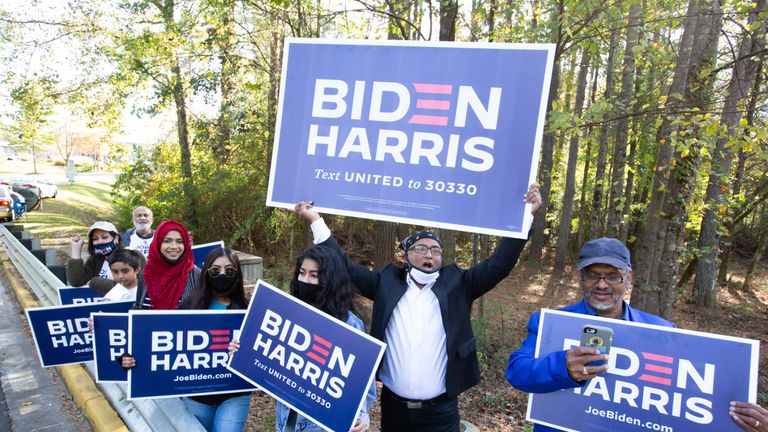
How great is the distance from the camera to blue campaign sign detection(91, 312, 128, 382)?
11.3 ft

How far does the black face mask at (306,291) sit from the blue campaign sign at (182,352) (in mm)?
410

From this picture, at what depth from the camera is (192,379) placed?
3.10 meters

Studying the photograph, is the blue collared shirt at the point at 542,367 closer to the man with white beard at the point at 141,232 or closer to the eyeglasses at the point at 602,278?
the eyeglasses at the point at 602,278

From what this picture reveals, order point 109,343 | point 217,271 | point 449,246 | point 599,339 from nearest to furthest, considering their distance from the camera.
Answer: point 599,339, point 217,271, point 109,343, point 449,246

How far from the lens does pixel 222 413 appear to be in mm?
3158

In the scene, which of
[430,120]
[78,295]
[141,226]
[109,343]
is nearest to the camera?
[430,120]

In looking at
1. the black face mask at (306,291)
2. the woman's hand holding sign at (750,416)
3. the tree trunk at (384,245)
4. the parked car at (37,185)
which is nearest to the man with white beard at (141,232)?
the black face mask at (306,291)

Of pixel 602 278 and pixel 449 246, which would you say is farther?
pixel 449 246

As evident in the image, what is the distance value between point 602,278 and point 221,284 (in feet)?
7.70

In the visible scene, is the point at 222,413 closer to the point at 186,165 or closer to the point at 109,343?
the point at 109,343

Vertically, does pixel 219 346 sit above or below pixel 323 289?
below

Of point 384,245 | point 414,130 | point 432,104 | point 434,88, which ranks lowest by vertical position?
point 384,245

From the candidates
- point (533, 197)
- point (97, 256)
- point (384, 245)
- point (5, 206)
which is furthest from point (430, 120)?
point (5, 206)

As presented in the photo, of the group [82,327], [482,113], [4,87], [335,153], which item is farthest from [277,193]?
[4,87]
